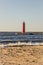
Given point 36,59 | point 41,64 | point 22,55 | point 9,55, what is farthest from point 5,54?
point 41,64

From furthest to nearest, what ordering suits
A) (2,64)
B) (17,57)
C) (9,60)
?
(17,57)
(9,60)
(2,64)

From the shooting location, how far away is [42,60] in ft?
25.3

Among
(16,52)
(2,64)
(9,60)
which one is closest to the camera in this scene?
(2,64)

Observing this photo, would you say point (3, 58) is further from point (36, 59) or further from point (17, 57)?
point (36, 59)

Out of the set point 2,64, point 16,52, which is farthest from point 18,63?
point 16,52

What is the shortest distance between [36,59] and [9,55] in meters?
1.30

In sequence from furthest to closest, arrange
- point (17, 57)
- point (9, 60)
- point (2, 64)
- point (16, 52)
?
point (16, 52), point (17, 57), point (9, 60), point (2, 64)

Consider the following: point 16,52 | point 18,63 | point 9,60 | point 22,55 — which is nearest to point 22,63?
point 18,63

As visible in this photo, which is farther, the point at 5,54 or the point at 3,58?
the point at 5,54

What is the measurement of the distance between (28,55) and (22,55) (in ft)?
0.90

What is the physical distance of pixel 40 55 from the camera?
8711 mm

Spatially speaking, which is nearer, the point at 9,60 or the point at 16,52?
the point at 9,60

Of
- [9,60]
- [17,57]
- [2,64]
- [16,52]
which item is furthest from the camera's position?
[16,52]

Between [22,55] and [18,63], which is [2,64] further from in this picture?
[22,55]
